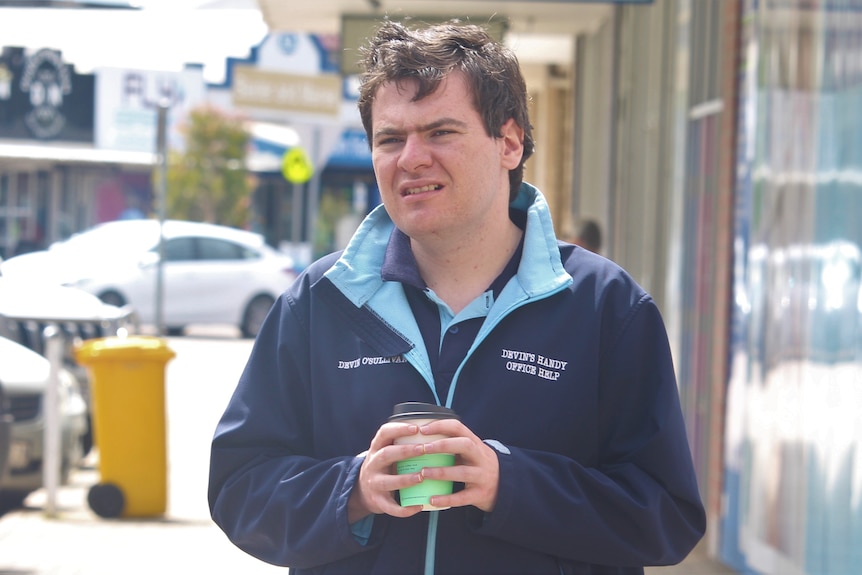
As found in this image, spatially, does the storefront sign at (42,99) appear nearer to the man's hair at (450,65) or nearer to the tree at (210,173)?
the tree at (210,173)

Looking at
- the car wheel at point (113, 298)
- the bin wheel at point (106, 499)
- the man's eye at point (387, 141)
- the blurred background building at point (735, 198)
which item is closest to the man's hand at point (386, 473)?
the man's eye at point (387, 141)

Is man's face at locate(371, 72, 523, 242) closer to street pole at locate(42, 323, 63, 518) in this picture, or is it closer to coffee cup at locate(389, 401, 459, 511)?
coffee cup at locate(389, 401, 459, 511)

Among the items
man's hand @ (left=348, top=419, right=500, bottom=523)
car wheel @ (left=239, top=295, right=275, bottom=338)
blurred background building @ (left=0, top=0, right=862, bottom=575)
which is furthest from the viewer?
car wheel @ (left=239, top=295, right=275, bottom=338)

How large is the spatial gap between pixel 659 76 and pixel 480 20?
1353mm

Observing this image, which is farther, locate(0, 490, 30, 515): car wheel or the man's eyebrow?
locate(0, 490, 30, 515): car wheel

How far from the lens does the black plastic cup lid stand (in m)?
2.20

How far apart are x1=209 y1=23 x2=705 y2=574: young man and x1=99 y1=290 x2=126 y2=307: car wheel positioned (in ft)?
62.7

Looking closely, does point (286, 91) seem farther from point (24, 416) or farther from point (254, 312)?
point (254, 312)

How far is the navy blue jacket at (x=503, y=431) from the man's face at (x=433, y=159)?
0.15 metres

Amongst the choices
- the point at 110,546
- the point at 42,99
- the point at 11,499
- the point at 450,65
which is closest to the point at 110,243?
the point at 11,499

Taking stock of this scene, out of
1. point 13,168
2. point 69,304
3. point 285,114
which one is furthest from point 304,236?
point 69,304

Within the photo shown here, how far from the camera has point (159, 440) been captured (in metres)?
8.61

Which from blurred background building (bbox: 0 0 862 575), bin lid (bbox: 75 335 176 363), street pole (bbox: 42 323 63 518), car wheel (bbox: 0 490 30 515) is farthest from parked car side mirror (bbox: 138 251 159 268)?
street pole (bbox: 42 323 63 518)

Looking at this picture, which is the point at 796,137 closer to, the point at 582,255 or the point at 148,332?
the point at 582,255
